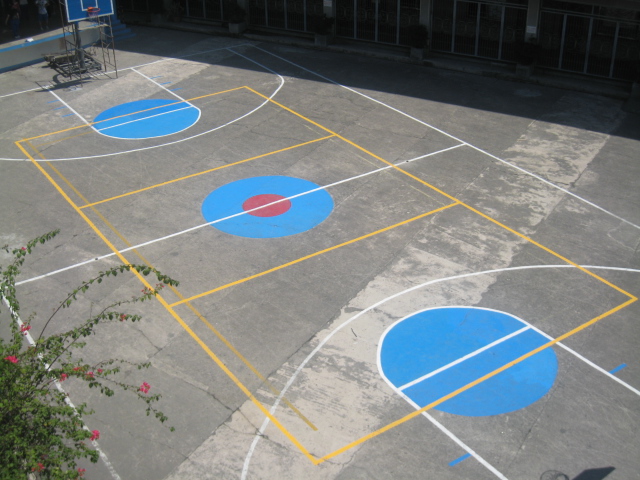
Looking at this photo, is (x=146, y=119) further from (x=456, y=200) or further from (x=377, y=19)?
(x=377, y=19)

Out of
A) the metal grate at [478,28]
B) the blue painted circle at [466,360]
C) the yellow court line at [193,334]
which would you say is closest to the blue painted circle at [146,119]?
the yellow court line at [193,334]

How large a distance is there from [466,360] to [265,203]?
8.69m

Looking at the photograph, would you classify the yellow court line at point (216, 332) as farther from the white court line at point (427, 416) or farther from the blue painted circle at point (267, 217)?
the blue painted circle at point (267, 217)

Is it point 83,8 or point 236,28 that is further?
point 236,28

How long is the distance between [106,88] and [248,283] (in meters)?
16.1

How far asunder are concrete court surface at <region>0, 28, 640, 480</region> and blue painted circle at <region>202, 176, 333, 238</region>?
0.18 m

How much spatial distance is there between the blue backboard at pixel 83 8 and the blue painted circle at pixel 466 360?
21.9m

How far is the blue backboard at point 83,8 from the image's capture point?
95.7ft

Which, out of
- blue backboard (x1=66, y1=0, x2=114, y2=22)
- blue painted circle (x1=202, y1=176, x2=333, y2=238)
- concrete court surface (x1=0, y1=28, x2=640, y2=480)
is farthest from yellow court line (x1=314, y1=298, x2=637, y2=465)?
blue backboard (x1=66, y1=0, x2=114, y2=22)

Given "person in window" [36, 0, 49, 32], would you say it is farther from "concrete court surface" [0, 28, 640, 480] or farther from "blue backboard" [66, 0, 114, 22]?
"concrete court surface" [0, 28, 640, 480]

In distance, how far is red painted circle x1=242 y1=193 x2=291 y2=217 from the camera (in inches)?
805

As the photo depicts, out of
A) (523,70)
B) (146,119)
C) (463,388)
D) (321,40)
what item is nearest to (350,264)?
(463,388)

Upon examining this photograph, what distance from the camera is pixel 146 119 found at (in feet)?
86.8

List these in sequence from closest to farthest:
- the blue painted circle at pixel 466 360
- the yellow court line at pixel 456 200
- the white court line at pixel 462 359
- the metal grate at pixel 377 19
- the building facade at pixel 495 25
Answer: the blue painted circle at pixel 466 360
the white court line at pixel 462 359
the yellow court line at pixel 456 200
the building facade at pixel 495 25
the metal grate at pixel 377 19
